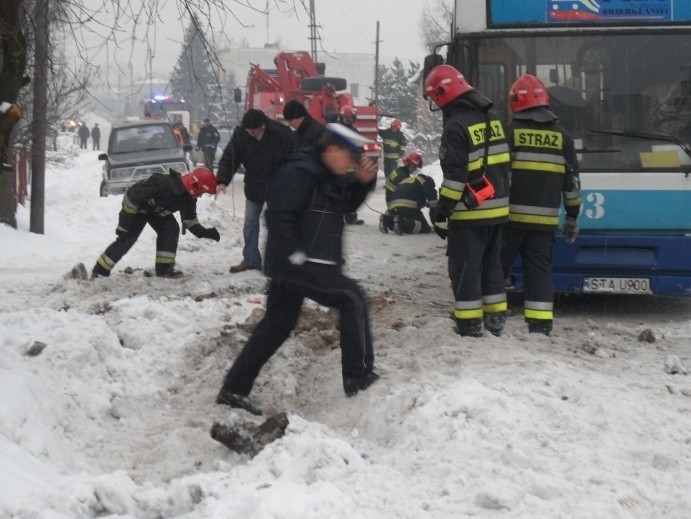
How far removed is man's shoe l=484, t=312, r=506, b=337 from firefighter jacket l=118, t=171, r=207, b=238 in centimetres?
428

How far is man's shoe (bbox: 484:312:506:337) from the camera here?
8070 mm

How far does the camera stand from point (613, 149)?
30.3ft

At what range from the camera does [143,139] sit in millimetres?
23547

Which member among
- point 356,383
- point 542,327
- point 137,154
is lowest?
point 356,383

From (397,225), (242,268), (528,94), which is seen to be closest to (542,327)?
(528,94)

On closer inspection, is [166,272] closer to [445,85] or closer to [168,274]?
[168,274]

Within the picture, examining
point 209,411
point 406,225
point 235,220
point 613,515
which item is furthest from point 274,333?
point 235,220

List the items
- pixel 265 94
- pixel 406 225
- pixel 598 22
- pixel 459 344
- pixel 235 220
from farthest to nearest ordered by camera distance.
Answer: pixel 265 94, pixel 235 220, pixel 406 225, pixel 598 22, pixel 459 344

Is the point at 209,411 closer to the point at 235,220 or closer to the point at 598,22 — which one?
the point at 598,22

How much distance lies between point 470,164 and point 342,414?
7.64 ft

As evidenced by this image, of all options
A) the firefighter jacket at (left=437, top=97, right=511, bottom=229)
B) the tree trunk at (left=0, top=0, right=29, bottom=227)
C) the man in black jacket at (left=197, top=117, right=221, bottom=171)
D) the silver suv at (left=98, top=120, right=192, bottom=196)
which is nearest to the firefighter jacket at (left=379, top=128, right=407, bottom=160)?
the silver suv at (left=98, top=120, right=192, bottom=196)

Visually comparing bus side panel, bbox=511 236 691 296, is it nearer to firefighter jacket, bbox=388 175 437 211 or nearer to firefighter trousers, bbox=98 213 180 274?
firefighter trousers, bbox=98 213 180 274

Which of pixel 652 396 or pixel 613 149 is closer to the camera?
pixel 652 396

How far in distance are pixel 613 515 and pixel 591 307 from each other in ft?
20.7
